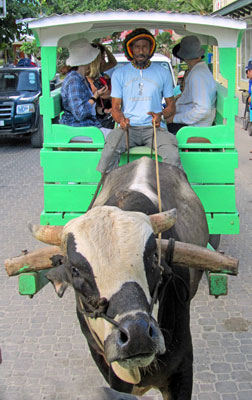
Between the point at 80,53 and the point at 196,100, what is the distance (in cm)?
162

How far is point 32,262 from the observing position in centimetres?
290

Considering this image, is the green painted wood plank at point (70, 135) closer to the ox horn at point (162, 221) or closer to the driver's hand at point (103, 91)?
the driver's hand at point (103, 91)

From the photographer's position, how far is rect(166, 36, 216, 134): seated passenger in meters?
5.82

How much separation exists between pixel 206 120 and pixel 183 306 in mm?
3130

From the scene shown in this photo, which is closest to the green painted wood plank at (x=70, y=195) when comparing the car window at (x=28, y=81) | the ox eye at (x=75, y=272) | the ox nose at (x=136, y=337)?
the ox eye at (x=75, y=272)

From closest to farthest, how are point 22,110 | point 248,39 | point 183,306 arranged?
1. point 183,306
2. point 22,110
3. point 248,39

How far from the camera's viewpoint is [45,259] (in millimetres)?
2869

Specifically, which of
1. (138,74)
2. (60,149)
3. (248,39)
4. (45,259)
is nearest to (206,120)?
(138,74)

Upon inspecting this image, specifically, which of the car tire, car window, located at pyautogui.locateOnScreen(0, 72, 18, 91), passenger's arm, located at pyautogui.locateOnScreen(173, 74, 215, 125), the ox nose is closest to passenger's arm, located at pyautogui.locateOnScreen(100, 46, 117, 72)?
passenger's arm, located at pyautogui.locateOnScreen(173, 74, 215, 125)

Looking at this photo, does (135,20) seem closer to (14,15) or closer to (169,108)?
(169,108)

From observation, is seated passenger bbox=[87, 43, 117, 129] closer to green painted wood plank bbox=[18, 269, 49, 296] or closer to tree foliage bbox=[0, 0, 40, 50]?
green painted wood plank bbox=[18, 269, 49, 296]

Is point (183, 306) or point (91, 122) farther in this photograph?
point (91, 122)

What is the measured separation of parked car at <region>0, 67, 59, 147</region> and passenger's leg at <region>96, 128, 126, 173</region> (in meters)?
8.74

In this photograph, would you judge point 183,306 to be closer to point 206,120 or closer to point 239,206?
point 206,120
